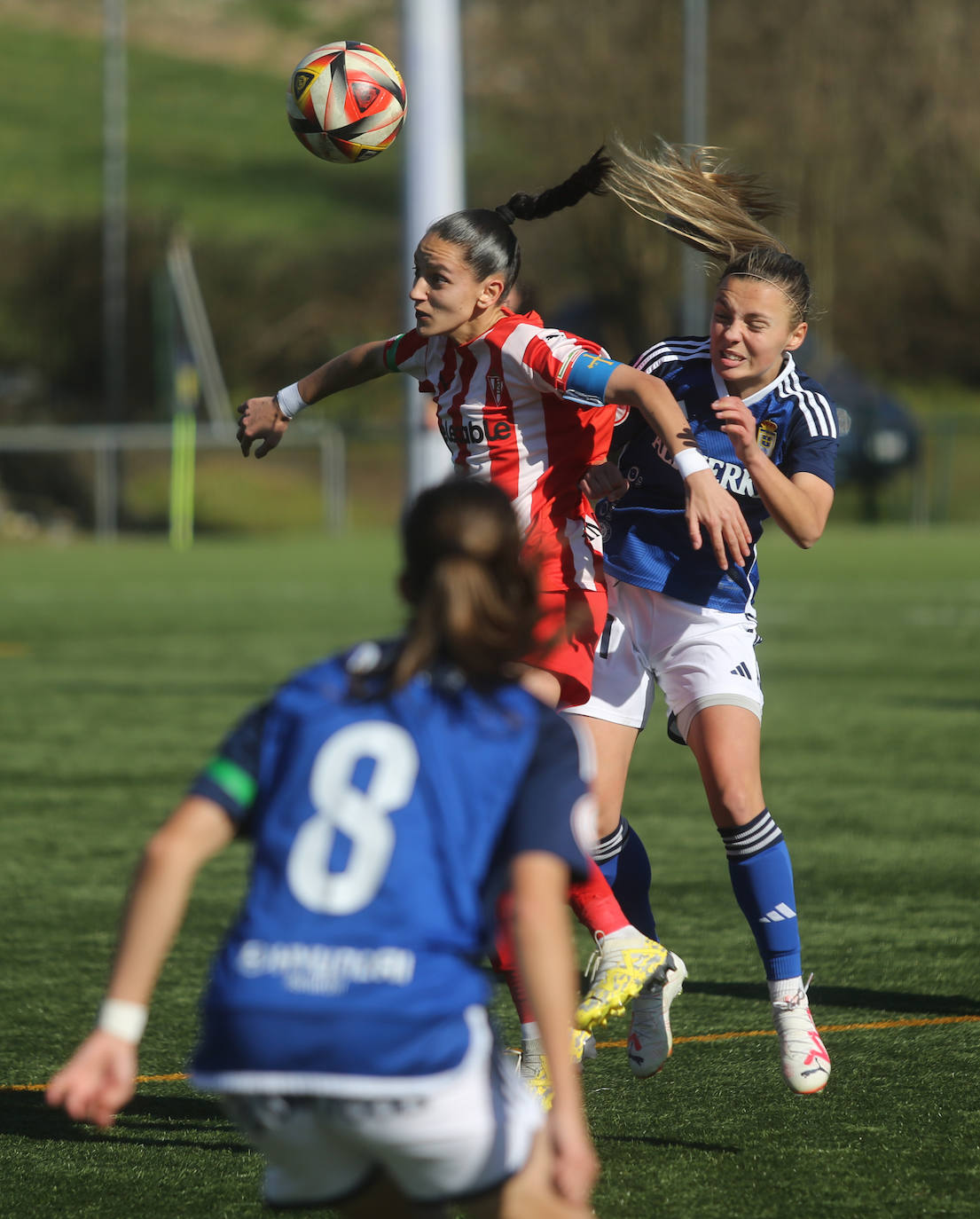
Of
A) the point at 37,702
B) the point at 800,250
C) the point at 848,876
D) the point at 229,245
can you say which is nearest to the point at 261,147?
the point at 229,245

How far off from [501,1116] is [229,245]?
134 ft

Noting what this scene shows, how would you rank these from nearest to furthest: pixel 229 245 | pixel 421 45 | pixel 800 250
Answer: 1. pixel 421 45
2. pixel 800 250
3. pixel 229 245

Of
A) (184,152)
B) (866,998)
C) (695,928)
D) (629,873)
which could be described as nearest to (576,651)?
(629,873)

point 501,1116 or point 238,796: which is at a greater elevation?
point 238,796

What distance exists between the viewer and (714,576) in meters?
4.38

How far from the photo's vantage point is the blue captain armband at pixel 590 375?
3812 millimetres

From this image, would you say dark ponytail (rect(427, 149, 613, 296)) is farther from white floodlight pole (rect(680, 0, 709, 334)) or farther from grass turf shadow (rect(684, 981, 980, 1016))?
white floodlight pole (rect(680, 0, 709, 334))

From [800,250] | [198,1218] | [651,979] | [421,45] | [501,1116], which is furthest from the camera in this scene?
[800,250]

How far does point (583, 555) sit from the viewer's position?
4.22 m

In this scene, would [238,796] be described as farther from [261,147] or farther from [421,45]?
[261,147]

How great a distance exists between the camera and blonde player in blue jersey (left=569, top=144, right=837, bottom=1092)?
4.13m

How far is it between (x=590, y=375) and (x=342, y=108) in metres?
1.77

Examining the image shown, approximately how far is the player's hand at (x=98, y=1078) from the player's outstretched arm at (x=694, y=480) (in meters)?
1.69

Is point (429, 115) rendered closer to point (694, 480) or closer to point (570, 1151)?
point (694, 480)
